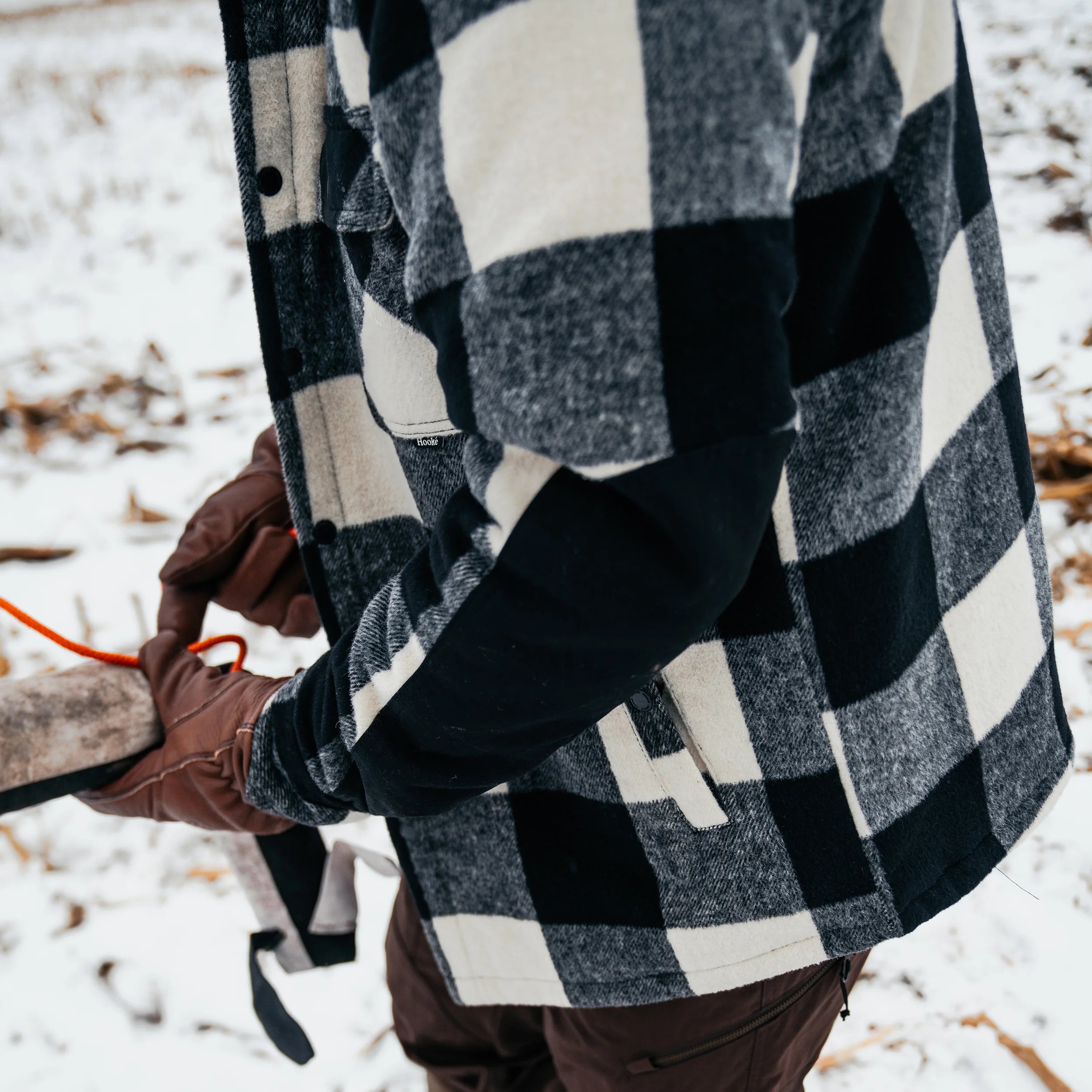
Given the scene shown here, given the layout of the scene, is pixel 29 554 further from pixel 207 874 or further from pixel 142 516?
pixel 207 874

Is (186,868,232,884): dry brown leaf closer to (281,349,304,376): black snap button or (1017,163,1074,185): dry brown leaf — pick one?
(281,349,304,376): black snap button

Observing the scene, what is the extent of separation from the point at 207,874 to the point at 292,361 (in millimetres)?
1825

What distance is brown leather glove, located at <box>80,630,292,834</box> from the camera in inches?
43.4

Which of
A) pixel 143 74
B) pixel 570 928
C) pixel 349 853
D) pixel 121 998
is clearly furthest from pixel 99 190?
pixel 570 928

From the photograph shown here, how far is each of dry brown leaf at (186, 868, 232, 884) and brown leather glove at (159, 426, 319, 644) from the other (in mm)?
1243

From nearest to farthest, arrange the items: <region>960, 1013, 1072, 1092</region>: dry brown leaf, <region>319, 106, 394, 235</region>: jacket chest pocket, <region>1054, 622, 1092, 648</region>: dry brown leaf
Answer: <region>319, 106, 394, 235</region>: jacket chest pocket
<region>960, 1013, 1072, 1092</region>: dry brown leaf
<region>1054, 622, 1092, 648</region>: dry brown leaf

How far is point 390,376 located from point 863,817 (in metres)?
0.66

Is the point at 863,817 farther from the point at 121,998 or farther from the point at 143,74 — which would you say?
the point at 143,74

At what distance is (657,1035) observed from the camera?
112 cm

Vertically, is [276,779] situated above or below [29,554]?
above

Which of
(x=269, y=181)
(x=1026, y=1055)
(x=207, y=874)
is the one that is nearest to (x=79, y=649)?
(x=269, y=181)

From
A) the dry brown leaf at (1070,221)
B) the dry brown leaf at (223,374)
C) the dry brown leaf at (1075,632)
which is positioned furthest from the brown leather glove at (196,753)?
the dry brown leaf at (1070,221)

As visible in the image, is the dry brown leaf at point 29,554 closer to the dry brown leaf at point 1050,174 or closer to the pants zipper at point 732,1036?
the pants zipper at point 732,1036

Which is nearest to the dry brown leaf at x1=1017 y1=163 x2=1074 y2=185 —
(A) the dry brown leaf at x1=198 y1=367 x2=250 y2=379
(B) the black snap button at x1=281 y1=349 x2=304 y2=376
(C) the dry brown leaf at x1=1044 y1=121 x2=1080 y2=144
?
(C) the dry brown leaf at x1=1044 y1=121 x2=1080 y2=144
